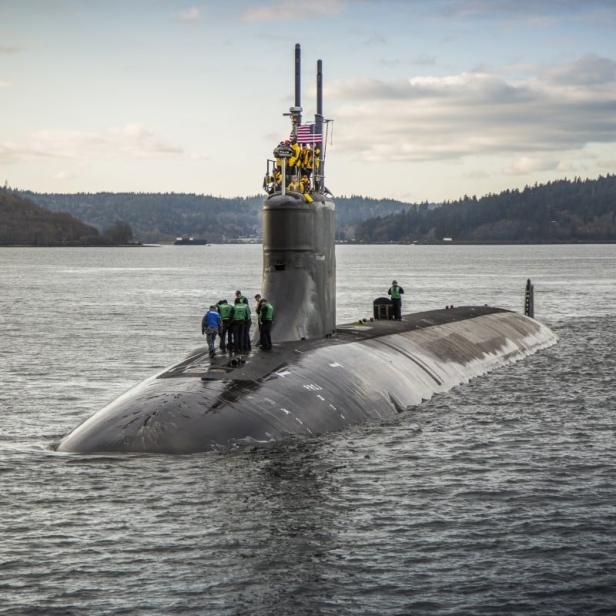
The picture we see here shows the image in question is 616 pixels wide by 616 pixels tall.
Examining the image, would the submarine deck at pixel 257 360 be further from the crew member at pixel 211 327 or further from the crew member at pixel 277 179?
the crew member at pixel 277 179

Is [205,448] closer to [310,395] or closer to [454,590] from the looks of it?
[310,395]

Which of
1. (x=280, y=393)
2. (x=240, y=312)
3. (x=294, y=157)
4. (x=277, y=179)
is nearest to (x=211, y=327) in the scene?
(x=240, y=312)

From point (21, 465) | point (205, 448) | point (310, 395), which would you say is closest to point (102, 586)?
point (205, 448)

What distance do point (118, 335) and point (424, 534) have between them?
4077 cm

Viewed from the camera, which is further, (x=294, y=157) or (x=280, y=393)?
(x=294, y=157)

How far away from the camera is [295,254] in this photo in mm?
29688

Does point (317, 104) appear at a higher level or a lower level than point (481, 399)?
higher

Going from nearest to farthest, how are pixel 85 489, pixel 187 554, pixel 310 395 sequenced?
pixel 187 554 → pixel 85 489 → pixel 310 395

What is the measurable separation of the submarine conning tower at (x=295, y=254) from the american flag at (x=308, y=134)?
543 millimetres

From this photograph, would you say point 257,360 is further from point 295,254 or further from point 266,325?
point 295,254

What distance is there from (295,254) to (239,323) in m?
2.98

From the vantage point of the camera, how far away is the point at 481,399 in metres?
32.2

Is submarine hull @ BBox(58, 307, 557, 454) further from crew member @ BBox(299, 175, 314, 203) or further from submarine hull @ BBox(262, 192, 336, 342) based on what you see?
crew member @ BBox(299, 175, 314, 203)

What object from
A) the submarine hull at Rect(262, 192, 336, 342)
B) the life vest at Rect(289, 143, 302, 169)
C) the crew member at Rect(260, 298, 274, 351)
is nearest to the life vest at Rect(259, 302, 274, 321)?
the crew member at Rect(260, 298, 274, 351)
